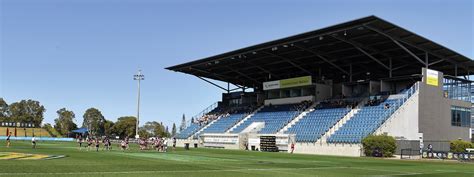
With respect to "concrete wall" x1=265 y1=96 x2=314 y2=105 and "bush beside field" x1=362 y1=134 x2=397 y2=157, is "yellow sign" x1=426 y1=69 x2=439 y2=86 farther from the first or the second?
"concrete wall" x1=265 y1=96 x2=314 y2=105

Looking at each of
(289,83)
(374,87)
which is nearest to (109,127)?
(289,83)

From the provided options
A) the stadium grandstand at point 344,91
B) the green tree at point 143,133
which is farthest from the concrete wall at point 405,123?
the green tree at point 143,133

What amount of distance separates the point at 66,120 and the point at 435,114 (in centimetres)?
12185

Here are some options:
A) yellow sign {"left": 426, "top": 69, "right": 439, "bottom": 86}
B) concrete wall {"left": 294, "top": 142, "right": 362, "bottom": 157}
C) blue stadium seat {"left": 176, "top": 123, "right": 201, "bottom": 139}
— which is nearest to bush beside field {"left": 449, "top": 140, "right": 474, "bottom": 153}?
yellow sign {"left": 426, "top": 69, "right": 439, "bottom": 86}

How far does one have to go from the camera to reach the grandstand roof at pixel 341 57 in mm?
49631

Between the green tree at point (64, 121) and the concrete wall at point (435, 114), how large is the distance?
119 meters

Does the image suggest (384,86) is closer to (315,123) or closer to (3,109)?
(315,123)

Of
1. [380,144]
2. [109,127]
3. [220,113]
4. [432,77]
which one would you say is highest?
[432,77]

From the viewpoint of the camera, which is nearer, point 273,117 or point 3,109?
point 273,117

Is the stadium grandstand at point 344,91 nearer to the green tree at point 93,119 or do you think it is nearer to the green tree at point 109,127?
the green tree at point 109,127

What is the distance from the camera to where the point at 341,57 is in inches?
2431

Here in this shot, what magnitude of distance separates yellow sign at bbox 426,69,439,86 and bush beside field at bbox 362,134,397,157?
10042mm

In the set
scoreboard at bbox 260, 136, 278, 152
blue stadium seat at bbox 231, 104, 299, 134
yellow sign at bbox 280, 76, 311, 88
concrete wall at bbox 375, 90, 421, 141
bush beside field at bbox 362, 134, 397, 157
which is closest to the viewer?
bush beside field at bbox 362, 134, 397, 157

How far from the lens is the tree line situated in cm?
14175
